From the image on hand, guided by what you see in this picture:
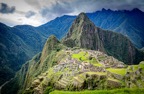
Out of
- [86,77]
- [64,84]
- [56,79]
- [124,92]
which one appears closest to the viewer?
[124,92]

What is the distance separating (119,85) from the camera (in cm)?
7669

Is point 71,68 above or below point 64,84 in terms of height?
above

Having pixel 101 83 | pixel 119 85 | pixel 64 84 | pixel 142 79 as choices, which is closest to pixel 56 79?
pixel 64 84

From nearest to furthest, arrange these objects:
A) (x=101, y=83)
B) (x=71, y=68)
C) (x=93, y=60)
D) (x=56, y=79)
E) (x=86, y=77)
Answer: (x=101, y=83)
(x=86, y=77)
(x=56, y=79)
(x=71, y=68)
(x=93, y=60)

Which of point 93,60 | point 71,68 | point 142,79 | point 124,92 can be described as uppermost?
point 93,60

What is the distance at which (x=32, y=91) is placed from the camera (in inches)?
4771

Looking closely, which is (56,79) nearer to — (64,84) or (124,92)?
(64,84)

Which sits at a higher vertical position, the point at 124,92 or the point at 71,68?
the point at 71,68

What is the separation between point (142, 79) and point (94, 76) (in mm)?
20422

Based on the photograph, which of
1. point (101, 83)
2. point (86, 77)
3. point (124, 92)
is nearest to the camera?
point (124, 92)

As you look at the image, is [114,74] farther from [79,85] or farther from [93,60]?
[93,60]

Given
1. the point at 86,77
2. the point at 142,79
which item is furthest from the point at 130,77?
the point at 86,77

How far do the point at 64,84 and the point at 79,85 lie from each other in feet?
37.5

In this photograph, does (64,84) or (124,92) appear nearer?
(124,92)
